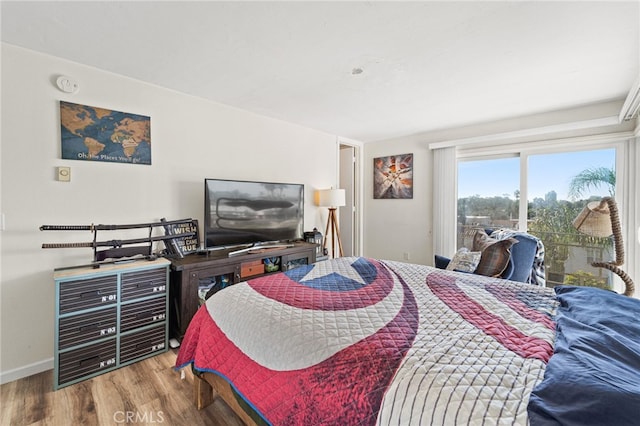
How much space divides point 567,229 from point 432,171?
178 centimetres

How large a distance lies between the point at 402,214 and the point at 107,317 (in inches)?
158

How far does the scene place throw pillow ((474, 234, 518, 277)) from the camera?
239cm

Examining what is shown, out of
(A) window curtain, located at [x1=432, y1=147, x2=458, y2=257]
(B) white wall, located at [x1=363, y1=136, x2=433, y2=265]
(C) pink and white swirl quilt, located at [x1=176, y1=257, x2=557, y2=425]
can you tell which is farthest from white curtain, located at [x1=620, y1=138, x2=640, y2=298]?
(C) pink and white swirl quilt, located at [x1=176, y1=257, x2=557, y2=425]

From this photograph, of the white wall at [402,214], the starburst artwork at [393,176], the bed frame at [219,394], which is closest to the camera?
the bed frame at [219,394]

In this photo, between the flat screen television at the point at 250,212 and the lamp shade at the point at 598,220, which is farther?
the flat screen television at the point at 250,212

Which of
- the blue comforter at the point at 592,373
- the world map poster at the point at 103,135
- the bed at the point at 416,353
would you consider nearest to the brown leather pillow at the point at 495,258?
the bed at the point at 416,353

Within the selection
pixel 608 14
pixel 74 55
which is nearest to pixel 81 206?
pixel 74 55

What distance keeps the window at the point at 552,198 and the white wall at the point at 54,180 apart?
11.7ft

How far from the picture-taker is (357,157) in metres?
5.16

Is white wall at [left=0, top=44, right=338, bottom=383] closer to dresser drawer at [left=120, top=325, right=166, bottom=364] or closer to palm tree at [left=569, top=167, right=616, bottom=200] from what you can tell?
dresser drawer at [left=120, top=325, right=166, bottom=364]

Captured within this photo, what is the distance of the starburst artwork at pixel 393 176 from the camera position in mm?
4582

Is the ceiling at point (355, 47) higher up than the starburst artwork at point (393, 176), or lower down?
higher up

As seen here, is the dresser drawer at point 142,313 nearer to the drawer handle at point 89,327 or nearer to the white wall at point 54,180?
the drawer handle at point 89,327

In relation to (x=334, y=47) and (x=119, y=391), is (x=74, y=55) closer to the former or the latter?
(x=334, y=47)
